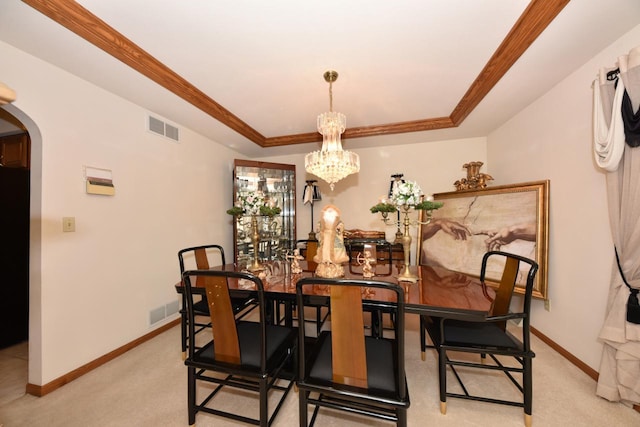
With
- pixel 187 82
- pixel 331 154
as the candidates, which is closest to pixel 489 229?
pixel 331 154

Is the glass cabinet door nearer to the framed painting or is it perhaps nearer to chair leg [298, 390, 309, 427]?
the framed painting

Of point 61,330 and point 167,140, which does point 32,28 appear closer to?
point 167,140

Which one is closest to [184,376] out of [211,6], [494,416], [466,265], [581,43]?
[494,416]

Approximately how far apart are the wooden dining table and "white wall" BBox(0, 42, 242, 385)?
3.57 ft

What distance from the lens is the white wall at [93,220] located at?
179 cm

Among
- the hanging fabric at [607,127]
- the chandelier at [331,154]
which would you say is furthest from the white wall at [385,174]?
the hanging fabric at [607,127]

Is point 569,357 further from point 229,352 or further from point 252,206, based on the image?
point 252,206

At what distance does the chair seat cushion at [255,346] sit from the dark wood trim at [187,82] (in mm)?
2166

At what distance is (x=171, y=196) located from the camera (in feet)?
9.48

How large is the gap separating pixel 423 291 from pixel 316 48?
192 centimetres

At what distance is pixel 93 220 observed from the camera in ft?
6.92

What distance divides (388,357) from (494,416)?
0.93 meters

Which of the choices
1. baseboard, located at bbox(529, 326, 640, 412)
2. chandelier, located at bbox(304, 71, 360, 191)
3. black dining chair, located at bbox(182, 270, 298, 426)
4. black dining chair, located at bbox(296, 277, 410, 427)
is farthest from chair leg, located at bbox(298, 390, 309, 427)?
baseboard, located at bbox(529, 326, 640, 412)

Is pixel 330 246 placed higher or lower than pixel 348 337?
higher
